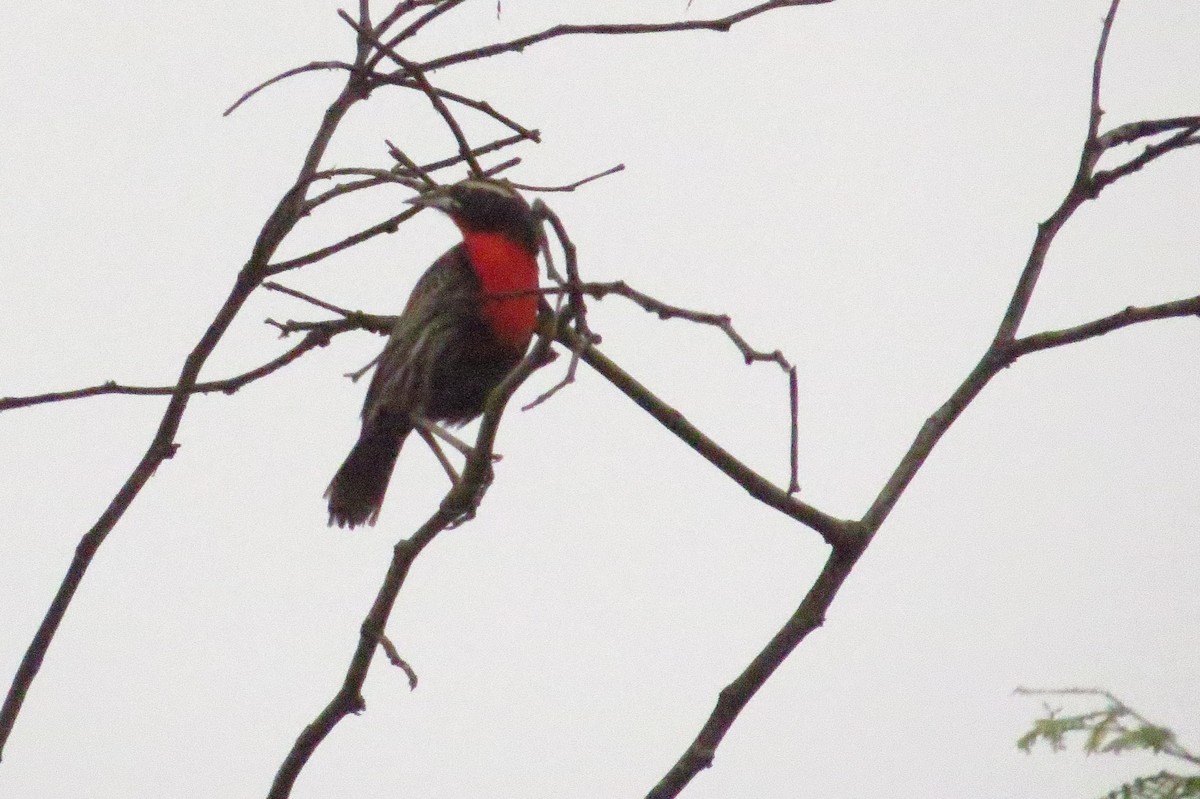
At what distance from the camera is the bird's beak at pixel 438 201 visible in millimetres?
1480

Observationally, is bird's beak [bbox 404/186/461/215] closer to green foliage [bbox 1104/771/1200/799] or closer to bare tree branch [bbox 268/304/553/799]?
bare tree branch [bbox 268/304/553/799]

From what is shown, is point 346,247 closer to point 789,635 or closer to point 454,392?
point 454,392

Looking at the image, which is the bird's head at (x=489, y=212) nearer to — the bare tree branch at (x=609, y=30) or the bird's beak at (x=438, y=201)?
the bird's beak at (x=438, y=201)

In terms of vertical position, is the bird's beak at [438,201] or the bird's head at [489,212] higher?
the bird's head at [489,212]

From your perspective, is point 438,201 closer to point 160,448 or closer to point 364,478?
point 160,448

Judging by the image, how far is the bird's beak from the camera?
1.48 meters

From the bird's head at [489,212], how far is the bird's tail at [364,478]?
46cm

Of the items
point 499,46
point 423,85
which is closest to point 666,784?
point 423,85

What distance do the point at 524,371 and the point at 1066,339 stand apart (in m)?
0.59

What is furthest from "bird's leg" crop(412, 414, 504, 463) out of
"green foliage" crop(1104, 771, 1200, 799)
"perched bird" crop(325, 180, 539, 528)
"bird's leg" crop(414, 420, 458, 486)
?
"green foliage" crop(1104, 771, 1200, 799)

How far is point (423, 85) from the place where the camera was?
134cm

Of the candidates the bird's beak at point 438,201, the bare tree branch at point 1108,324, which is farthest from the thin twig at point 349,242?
the bare tree branch at point 1108,324

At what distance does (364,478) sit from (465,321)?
551 mm

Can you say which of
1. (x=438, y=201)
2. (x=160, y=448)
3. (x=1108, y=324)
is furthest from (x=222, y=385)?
(x=1108, y=324)
